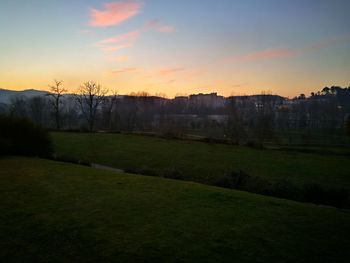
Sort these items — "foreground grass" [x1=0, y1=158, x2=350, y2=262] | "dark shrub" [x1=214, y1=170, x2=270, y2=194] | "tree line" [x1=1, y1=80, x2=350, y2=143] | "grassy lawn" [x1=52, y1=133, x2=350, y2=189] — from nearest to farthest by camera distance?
"foreground grass" [x1=0, y1=158, x2=350, y2=262] → "dark shrub" [x1=214, y1=170, x2=270, y2=194] → "grassy lawn" [x1=52, y1=133, x2=350, y2=189] → "tree line" [x1=1, y1=80, x2=350, y2=143]

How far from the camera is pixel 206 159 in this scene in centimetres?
2083

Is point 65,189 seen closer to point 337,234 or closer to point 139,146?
point 337,234

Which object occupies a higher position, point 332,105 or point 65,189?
point 332,105

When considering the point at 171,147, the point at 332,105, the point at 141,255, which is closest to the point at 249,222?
the point at 141,255

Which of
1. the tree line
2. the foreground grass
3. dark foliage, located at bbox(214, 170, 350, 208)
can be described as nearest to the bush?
the foreground grass

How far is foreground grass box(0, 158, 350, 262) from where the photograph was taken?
4887mm

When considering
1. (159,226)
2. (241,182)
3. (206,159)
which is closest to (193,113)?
(206,159)

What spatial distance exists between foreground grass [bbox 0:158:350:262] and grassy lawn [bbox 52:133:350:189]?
5.86 m

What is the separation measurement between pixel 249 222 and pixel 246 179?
6022 millimetres

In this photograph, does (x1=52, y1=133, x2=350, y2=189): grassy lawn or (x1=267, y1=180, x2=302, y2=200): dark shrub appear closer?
(x1=267, y1=180, x2=302, y2=200): dark shrub

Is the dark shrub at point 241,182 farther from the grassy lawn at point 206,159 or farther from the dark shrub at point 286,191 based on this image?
the grassy lawn at point 206,159

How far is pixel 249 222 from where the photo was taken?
6457 millimetres

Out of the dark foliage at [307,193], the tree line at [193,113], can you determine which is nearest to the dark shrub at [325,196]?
the dark foliage at [307,193]

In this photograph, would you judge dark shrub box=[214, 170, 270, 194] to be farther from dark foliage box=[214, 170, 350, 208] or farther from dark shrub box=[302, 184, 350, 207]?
dark shrub box=[302, 184, 350, 207]
